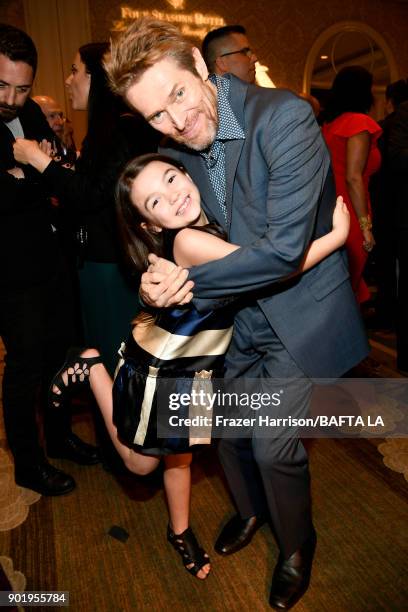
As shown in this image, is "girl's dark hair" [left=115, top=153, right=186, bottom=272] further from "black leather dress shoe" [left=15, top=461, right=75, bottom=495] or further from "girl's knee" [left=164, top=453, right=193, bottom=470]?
"black leather dress shoe" [left=15, top=461, right=75, bottom=495]

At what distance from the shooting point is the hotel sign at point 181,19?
6.04 metres

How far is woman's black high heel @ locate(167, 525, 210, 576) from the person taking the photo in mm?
1648

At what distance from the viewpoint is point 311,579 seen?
161 centimetres

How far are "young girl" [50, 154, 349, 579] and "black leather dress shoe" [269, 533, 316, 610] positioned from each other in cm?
48

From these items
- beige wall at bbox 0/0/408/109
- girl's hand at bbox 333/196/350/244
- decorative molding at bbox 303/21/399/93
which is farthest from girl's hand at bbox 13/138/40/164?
decorative molding at bbox 303/21/399/93

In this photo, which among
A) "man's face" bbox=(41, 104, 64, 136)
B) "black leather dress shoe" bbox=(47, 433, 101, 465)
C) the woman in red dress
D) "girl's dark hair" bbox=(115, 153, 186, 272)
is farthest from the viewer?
"man's face" bbox=(41, 104, 64, 136)

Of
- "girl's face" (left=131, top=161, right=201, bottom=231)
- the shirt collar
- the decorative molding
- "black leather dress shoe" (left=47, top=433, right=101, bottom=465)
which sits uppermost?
the decorative molding

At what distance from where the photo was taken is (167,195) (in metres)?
1.43

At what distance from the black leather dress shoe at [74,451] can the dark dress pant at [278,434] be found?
1050mm

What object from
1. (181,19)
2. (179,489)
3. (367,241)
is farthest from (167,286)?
(181,19)

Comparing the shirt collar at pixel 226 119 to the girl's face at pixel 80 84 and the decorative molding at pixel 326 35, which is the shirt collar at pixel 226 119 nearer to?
the girl's face at pixel 80 84

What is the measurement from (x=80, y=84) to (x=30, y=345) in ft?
3.43

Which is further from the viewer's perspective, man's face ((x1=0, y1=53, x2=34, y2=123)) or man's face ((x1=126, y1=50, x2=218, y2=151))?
man's face ((x1=0, y1=53, x2=34, y2=123))

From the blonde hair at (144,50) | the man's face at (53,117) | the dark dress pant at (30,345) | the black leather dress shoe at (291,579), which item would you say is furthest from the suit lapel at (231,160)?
the man's face at (53,117)
